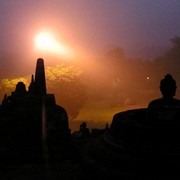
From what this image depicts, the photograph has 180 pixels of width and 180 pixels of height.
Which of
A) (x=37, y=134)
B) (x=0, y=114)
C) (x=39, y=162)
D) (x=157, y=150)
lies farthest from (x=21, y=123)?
(x=157, y=150)

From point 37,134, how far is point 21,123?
109 centimetres

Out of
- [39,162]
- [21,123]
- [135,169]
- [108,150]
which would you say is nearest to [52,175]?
[39,162]

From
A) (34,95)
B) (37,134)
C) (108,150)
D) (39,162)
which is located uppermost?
(34,95)

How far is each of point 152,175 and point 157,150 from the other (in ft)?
1.84

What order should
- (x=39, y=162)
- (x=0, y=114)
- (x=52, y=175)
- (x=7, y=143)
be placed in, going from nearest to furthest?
(x=52, y=175), (x=39, y=162), (x=7, y=143), (x=0, y=114)

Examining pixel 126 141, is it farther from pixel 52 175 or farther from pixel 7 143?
pixel 7 143

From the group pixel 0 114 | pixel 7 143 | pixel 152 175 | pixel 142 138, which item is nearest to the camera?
pixel 152 175

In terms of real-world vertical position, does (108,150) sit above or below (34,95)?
below

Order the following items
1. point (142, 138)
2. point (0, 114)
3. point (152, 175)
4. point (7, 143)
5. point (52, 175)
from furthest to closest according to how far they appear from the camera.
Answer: point (0, 114) → point (7, 143) → point (52, 175) → point (142, 138) → point (152, 175)

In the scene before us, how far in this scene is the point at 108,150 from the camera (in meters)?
7.32

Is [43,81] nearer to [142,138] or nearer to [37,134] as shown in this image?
[37,134]

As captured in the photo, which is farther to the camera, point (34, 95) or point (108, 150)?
point (34, 95)

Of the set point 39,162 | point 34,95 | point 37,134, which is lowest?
point 39,162

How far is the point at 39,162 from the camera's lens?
51.4 ft
